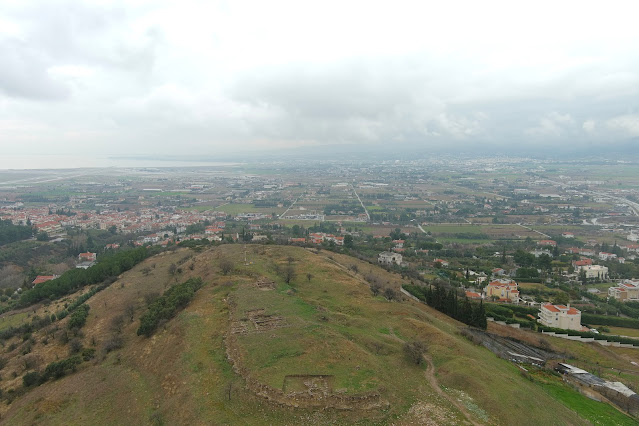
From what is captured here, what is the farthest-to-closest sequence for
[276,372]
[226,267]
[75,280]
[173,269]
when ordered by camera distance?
[75,280] → [173,269] → [226,267] → [276,372]

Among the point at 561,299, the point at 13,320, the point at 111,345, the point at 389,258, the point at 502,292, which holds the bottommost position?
the point at 561,299

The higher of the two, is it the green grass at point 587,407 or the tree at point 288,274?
the tree at point 288,274

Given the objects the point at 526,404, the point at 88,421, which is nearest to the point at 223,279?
the point at 88,421

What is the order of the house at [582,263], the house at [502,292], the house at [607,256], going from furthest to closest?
the house at [607,256] → the house at [582,263] → the house at [502,292]

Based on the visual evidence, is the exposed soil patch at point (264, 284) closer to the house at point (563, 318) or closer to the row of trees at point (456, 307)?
the row of trees at point (456, 307)

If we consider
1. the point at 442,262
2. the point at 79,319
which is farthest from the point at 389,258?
the point at 79,319

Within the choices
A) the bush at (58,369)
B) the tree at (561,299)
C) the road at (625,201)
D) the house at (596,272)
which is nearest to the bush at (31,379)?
the bush at (58,369)

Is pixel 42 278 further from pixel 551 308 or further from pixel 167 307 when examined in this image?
pixel 551 308
